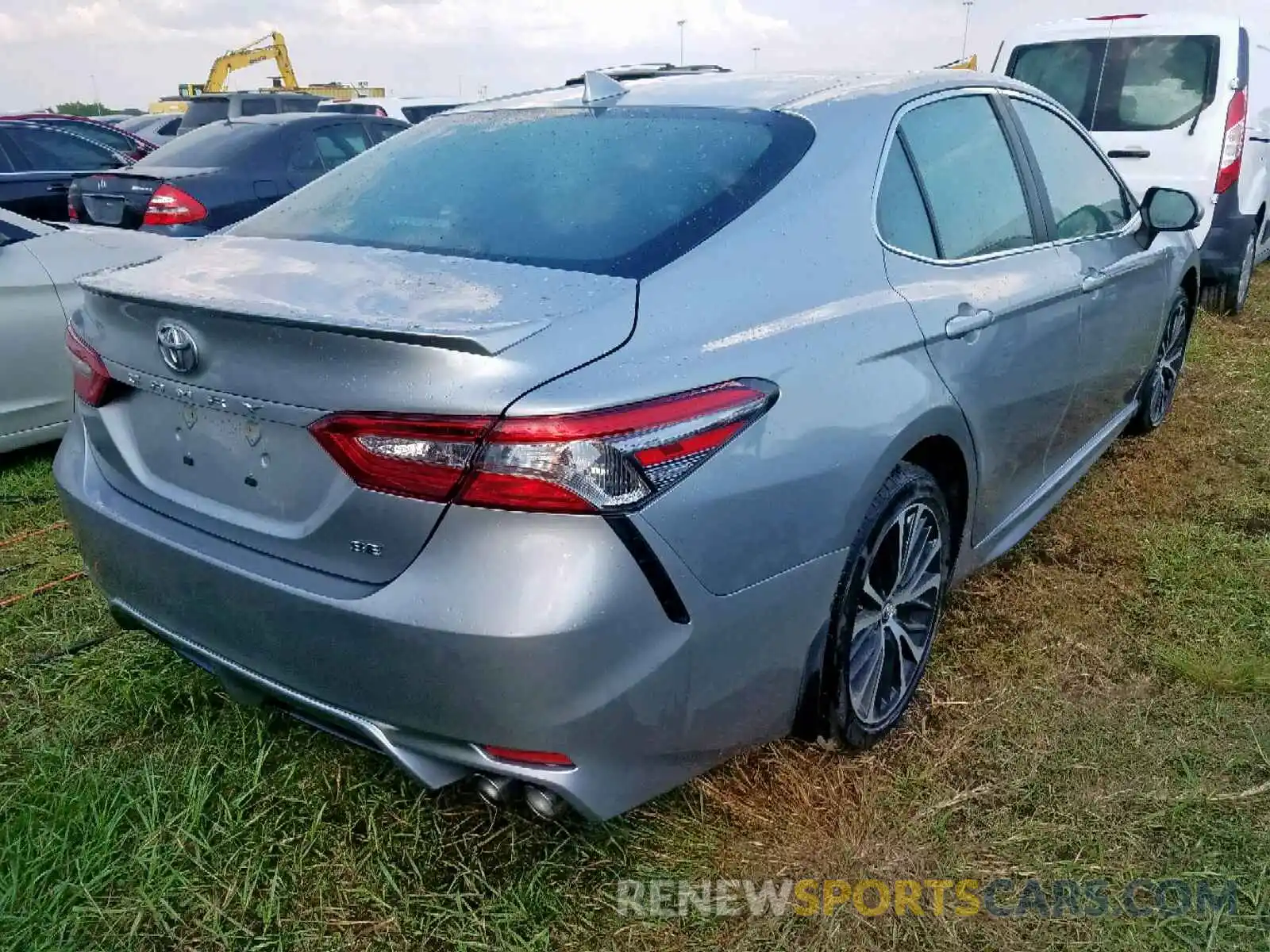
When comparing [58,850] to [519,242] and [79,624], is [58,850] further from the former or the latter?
[519,242]

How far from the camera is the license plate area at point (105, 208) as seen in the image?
677 cm

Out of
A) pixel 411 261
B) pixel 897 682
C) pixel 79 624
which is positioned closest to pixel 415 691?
pixel 411 261

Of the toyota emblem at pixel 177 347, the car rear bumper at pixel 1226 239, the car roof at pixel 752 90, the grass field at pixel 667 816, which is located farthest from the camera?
the car rear bumper at pixel 1226 239

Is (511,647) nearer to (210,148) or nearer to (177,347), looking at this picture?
(177,347)

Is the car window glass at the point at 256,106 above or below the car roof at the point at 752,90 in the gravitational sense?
below

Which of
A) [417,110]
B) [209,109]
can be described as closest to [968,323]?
[417,110]

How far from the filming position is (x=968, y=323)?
7.84ft

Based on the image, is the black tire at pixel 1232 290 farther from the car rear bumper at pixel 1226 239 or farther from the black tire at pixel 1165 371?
the black tire at pixel 1165 371

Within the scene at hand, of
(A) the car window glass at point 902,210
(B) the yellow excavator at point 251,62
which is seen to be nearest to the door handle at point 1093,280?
(A) the car window glass at point 902,210

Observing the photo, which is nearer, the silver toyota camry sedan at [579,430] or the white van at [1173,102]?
the silver toyota camry sedan at [579,430]

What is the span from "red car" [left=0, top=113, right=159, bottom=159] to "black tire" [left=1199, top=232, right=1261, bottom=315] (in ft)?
28.8

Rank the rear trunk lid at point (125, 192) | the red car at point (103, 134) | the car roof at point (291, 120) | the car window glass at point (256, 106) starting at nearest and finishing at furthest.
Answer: the rear trunk lid at point (125, 192) < the car roof at point (291, 120) < the red car at point (103, 134) < the car window glass at point (256, 106)

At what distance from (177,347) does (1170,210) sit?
3319 mm

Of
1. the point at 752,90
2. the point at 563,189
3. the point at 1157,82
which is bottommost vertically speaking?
the point at 1157,82
